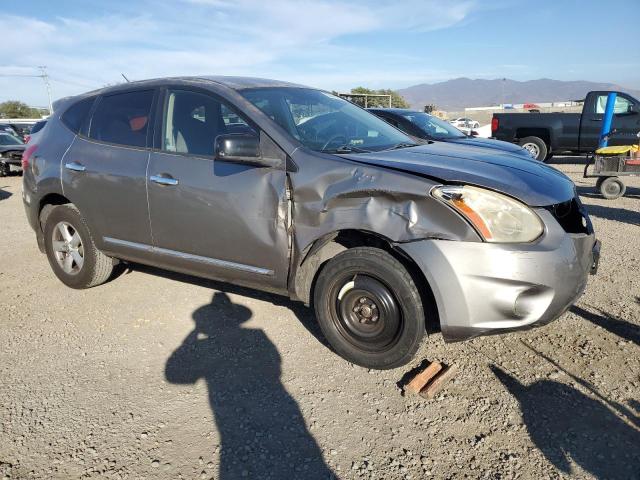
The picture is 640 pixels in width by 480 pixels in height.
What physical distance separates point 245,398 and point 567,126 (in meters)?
13.8

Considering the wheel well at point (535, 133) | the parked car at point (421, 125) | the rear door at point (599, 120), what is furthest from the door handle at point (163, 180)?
the rear door at point (599, 120)

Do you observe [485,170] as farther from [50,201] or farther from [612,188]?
[612,188]

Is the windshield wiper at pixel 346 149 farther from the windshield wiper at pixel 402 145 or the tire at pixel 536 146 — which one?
the tire at pixel 536 146

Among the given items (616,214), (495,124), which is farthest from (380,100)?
(616,214)

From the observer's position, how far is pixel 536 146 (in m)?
13.7

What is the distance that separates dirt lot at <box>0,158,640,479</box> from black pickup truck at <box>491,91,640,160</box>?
10596 mm

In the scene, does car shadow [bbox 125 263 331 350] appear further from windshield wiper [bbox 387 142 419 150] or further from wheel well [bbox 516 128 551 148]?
wheel well [bbox 516 128 551 148]

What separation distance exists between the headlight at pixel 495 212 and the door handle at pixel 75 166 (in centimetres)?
296

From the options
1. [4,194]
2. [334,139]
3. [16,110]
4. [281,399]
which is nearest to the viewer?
[281,399]

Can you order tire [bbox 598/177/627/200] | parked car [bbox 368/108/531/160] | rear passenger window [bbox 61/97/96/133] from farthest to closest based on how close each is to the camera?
tire [bbox 598/177/627/200] → parked car [bbox 368/108/531/160] → rear passenger window [bbox 61/97/96/133]

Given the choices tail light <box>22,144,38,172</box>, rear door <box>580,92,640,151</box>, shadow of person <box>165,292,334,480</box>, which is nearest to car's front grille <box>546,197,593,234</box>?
shadow of person <box>165,292,334,480</box>

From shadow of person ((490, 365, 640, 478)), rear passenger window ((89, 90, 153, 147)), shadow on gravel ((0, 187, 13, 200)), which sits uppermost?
rear passenger window ((89, 90, 153, 147))

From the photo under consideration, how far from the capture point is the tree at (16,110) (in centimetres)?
7406

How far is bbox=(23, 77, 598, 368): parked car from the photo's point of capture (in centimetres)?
263
